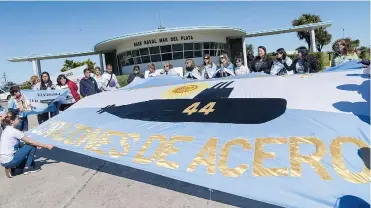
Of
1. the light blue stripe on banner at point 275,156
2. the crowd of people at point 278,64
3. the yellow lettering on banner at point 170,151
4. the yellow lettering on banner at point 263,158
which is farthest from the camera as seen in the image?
the crowd of people at point 278,64

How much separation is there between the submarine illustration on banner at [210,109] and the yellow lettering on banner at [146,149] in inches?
15.5

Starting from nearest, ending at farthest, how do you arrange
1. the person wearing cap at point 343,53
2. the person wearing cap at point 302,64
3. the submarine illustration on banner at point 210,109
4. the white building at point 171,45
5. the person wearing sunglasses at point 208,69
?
1. the submarine illustration on banner at point 210,109
2. the person wearing cap at point 343,53
3. the person wearing cap at point 302,64
4. the person wearing sunglasses at point 208,69
5. the white building at point 171,45

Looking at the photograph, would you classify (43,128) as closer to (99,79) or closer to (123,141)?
(123,141)

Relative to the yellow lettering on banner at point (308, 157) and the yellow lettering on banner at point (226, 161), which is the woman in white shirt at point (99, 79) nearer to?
the yellow lettering on banner at point (226, 161)

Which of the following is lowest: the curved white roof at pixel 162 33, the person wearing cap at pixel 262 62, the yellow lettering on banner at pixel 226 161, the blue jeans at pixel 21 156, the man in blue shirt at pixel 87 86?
the blue jeans at pixel 21 156

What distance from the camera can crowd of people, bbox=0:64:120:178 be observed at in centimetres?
559

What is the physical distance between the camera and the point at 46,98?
7750mm

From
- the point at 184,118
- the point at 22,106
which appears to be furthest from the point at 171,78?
the point at 22,106

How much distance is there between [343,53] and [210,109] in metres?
3.05

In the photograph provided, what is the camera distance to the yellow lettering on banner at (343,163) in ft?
8.96

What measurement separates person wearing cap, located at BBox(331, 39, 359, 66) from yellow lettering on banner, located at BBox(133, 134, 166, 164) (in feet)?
11.9

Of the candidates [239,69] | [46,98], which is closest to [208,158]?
[239,69]

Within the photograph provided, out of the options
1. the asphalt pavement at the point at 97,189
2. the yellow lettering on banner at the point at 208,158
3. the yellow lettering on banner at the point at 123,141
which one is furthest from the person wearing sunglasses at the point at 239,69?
the yellow lettering on banner at the point at 208,158

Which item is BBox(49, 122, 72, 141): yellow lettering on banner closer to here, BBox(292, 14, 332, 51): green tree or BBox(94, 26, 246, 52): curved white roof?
BBox(94, 26, 246, 52): curved white roof
